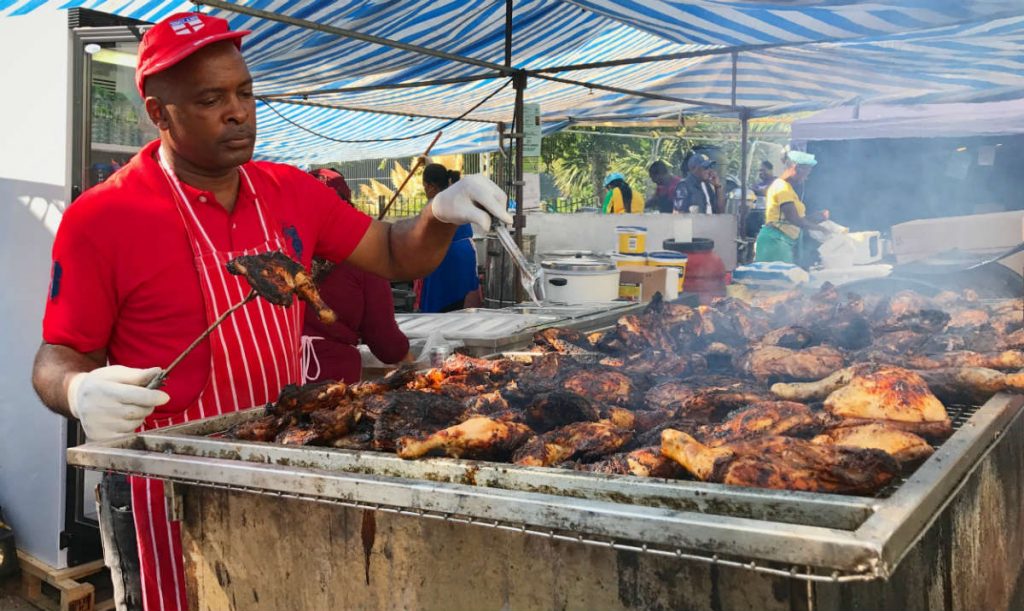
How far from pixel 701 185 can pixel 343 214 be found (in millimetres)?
9828

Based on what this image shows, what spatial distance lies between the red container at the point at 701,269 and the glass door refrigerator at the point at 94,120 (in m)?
4.99

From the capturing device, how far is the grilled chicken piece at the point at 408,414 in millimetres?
2285

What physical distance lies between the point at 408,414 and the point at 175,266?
108 cm

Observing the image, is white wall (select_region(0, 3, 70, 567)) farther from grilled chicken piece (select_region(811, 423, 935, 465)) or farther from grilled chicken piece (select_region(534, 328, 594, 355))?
grilled chicken piece (select_region(811, 423, 935, 465))

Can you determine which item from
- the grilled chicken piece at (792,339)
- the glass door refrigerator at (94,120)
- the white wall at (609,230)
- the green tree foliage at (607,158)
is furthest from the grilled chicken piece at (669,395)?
the green tree foliage at (607,158)

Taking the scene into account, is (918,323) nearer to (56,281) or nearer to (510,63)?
(56,281)

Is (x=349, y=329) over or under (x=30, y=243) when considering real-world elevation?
under

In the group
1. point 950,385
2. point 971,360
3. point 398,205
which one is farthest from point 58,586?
point 398,205

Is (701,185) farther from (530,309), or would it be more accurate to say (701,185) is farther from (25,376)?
(25,376)

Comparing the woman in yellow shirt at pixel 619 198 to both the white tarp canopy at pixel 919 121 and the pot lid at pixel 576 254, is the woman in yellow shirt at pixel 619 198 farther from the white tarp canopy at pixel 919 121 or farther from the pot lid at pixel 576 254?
the pot lid at pixel 576 254

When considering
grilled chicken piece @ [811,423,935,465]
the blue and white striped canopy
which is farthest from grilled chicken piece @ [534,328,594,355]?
the blue and white striped canopy

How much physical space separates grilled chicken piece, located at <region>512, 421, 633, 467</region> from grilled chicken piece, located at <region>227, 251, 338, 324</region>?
0.75m

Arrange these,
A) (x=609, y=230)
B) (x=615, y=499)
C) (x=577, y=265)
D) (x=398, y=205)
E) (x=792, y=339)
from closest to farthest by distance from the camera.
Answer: (x=615, y=499), (x=792, y=339), (x=577, y=265), (x=609, y=230), (x=398, y=205)

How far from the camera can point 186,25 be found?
9.30 ft
